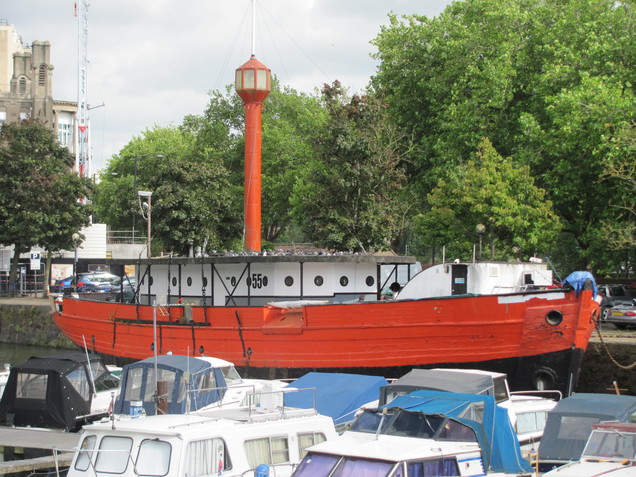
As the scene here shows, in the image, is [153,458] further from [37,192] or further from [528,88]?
[37,192]

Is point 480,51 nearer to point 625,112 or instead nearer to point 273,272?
point 625,112

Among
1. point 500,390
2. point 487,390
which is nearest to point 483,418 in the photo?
point 487,390

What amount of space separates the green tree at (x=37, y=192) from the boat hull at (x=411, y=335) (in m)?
23.3

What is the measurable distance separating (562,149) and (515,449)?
23229mm

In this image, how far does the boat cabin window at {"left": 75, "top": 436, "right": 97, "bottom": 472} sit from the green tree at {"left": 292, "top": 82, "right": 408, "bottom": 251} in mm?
26307

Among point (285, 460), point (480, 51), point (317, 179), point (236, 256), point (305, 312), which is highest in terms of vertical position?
point (480, 51)

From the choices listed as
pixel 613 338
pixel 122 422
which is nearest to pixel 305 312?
pixel 613 338

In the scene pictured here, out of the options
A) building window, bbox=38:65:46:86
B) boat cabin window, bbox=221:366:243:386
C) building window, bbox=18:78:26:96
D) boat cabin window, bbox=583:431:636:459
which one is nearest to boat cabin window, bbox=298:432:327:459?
boat cabin window, bbox=583:431:636:459

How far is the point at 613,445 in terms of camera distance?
1105cm

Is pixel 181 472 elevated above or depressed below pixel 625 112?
below

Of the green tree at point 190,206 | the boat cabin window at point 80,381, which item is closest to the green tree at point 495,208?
the green tree at point 190,206

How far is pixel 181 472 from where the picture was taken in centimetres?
1054

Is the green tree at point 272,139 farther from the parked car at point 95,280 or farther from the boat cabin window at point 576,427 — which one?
the boat cabin window at point 576,427

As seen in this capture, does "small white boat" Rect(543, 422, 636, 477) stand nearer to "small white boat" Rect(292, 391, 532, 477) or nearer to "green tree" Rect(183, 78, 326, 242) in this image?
"small white boat" Rect(292, 391, 532, 477)
